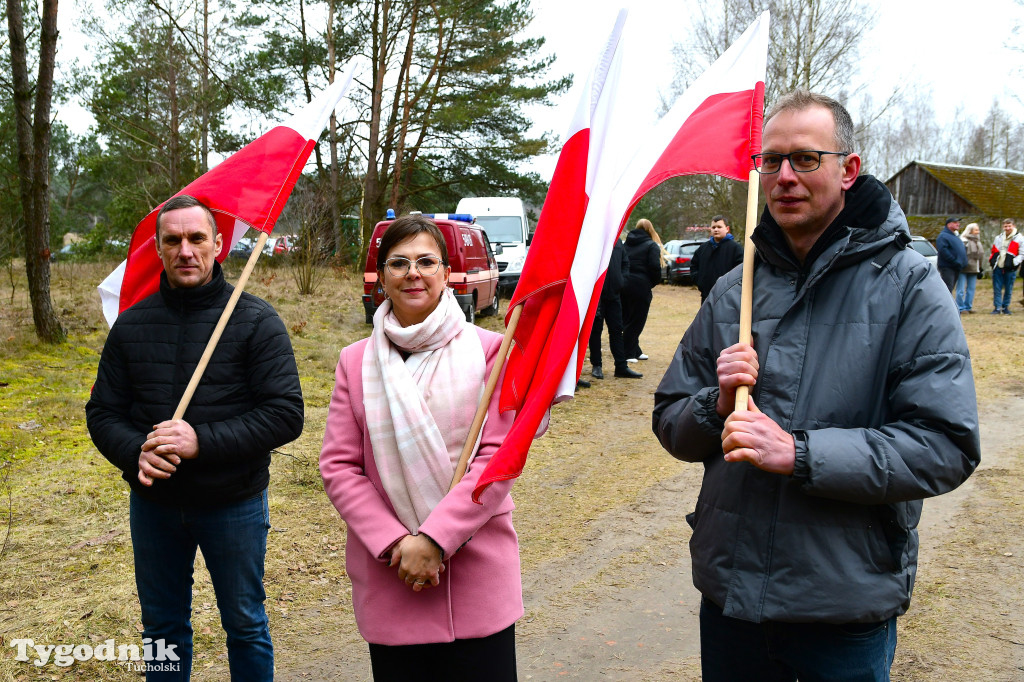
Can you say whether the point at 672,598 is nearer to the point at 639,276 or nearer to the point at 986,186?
the point at 639,276

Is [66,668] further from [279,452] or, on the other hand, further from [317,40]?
[317,40]

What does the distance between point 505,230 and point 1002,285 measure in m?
11.9

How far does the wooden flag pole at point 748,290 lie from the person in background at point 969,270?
16.9m

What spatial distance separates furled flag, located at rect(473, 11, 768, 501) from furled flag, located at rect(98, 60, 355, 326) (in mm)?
1275

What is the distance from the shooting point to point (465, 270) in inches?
553

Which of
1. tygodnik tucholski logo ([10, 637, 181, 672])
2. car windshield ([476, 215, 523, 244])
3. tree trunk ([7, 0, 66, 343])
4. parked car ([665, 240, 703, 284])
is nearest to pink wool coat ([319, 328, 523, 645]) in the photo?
tygodnik tucholski logo ([10, 637, 181, 672])

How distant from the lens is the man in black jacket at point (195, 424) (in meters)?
2.86

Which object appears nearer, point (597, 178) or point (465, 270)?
point (597, 178)

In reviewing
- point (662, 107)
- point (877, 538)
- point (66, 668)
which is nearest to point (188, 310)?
point (66, 668)

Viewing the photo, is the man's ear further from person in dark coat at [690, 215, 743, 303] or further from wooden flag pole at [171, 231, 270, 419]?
person in dark coat at [690, 215, 743, 303]

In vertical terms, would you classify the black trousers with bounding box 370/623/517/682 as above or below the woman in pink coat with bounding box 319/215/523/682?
below

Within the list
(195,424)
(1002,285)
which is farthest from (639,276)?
(1002,285)

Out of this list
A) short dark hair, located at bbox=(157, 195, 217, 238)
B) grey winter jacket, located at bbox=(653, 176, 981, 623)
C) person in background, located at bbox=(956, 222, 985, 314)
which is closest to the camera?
grey winter jacket, located at bbox=(653, 176, 981, 623)

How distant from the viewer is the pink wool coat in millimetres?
2303
